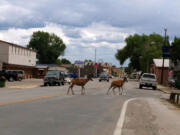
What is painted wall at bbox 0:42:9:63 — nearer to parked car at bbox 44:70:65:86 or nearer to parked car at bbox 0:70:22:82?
parked car at bbox 0:70:22:82

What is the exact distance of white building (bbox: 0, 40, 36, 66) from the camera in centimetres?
6675

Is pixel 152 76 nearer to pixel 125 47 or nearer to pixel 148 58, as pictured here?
pixel 148 58

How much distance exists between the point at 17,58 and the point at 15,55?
1151 mm

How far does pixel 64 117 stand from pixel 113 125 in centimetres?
203

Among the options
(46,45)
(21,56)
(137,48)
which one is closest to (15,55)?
(21,56)

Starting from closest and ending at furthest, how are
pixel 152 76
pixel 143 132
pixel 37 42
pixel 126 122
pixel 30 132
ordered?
pixel 30 132 → pixel 143 132 → pixel 126 122 → pixel 152 76 → pixel 37 42

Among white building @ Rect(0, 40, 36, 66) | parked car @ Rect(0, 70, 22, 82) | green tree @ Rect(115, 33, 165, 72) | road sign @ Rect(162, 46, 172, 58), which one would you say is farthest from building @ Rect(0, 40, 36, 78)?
green tree @ Rect(115, 33, 165, 72)

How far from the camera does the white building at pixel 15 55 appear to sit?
66.8 m

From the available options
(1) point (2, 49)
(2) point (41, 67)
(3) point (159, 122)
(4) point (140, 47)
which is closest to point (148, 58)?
(4) point (140, 47)

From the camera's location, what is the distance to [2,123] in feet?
30.9

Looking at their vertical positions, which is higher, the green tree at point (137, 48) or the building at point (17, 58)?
the green tree at point (137, 48)

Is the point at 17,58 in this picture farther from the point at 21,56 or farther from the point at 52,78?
the point at 52,78

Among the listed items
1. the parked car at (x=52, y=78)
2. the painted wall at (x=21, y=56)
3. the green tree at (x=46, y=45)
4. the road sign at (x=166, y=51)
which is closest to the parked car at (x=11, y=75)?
the painted wall at (x=21, y=56)

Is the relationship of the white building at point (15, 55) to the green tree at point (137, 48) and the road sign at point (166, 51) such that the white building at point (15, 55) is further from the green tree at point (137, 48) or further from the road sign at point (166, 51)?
the green tree at point (137, 48)
